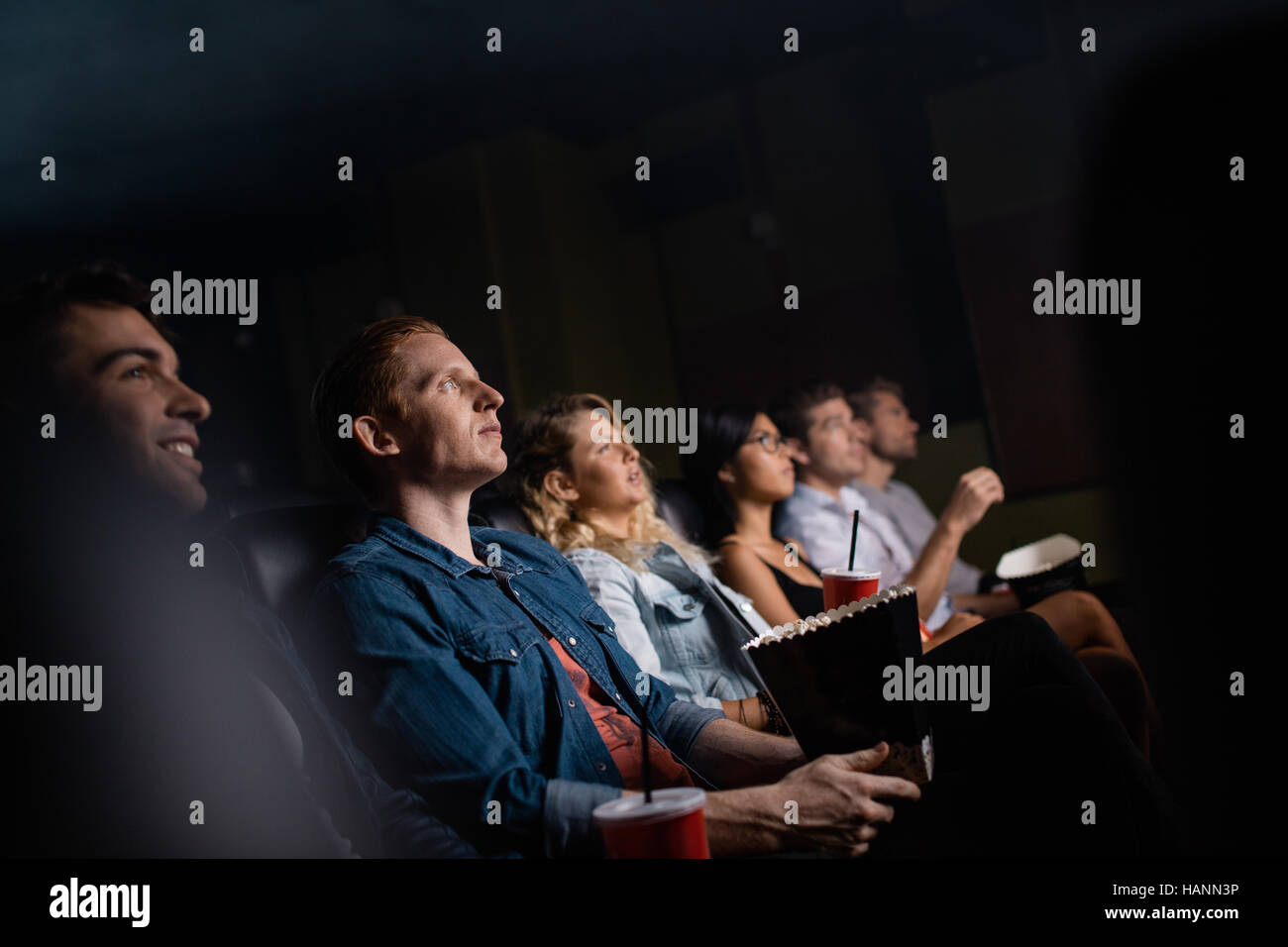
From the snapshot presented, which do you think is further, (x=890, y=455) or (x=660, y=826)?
(x=890, y=455)

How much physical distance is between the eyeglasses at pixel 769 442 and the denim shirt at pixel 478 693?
98cm

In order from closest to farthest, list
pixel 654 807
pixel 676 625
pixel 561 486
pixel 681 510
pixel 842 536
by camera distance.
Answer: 1. pixel 654 807
2. pixel 676 625
3. pixel 561 486
4. pixel 681 510
5. pixel 842 536

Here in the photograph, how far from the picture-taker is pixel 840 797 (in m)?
1.37

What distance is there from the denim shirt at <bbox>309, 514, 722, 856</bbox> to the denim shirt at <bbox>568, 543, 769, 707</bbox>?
0.45ft

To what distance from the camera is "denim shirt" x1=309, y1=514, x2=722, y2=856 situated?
141 centimetres

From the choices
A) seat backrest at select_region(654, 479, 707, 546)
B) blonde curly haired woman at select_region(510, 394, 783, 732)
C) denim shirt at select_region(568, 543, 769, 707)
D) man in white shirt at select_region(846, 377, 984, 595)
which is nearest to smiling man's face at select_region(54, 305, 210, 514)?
blonde curly haired woman at select_region(510, 394, 783, 732)

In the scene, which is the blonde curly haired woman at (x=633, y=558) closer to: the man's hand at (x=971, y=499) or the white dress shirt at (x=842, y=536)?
the white dress shirt at (x=842, y=536)

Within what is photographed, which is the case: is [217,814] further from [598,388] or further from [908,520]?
[908,520]

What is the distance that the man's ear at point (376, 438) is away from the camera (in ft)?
5.42

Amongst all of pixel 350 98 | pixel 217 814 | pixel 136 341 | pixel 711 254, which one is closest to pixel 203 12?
pixel 350 98

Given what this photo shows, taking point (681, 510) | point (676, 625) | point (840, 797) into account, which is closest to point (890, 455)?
point (681, 510)

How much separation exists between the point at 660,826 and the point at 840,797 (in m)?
0.27

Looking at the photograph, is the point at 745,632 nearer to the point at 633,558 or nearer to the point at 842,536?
the point at 633,558

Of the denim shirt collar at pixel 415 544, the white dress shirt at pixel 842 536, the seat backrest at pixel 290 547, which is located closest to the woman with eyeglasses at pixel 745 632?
the white dress shirt at pixel 842 536
